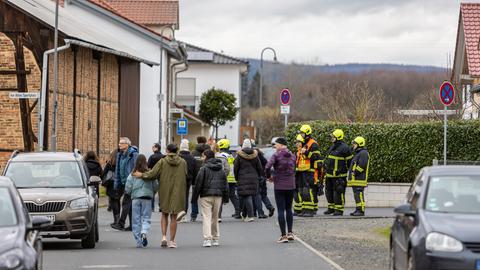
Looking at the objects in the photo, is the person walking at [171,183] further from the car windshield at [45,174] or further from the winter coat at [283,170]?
the winter coat at [283,170]

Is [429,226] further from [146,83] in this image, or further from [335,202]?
[146,83]

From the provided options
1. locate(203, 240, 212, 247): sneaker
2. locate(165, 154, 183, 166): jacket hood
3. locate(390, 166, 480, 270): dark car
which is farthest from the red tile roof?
locate(390, 166, 480, 270): dark car

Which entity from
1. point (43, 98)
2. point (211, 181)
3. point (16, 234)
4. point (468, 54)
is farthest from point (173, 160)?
point (468, 54)

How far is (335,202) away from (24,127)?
43.0ft

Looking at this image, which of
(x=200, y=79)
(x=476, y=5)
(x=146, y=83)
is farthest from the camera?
(x=200, y=79)

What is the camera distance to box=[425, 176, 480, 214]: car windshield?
11383 millimetres

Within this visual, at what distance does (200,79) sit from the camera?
93.4 metres

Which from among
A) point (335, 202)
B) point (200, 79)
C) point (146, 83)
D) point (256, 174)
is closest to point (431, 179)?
point (256, 174)

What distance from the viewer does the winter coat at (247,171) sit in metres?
22.3

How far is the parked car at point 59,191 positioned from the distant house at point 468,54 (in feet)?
65.0

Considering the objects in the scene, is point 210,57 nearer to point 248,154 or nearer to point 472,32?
point 472,32

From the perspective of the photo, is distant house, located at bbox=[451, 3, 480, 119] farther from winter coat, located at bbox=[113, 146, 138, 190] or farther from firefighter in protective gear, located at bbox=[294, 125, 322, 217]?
winter coat, located at bbox=[113, 146, 138, 190]

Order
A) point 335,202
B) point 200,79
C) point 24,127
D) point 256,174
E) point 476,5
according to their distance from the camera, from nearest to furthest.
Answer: point 256,174
point 335,202
point 24,127
point 476,5
point 200,79

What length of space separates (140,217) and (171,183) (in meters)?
0.80
